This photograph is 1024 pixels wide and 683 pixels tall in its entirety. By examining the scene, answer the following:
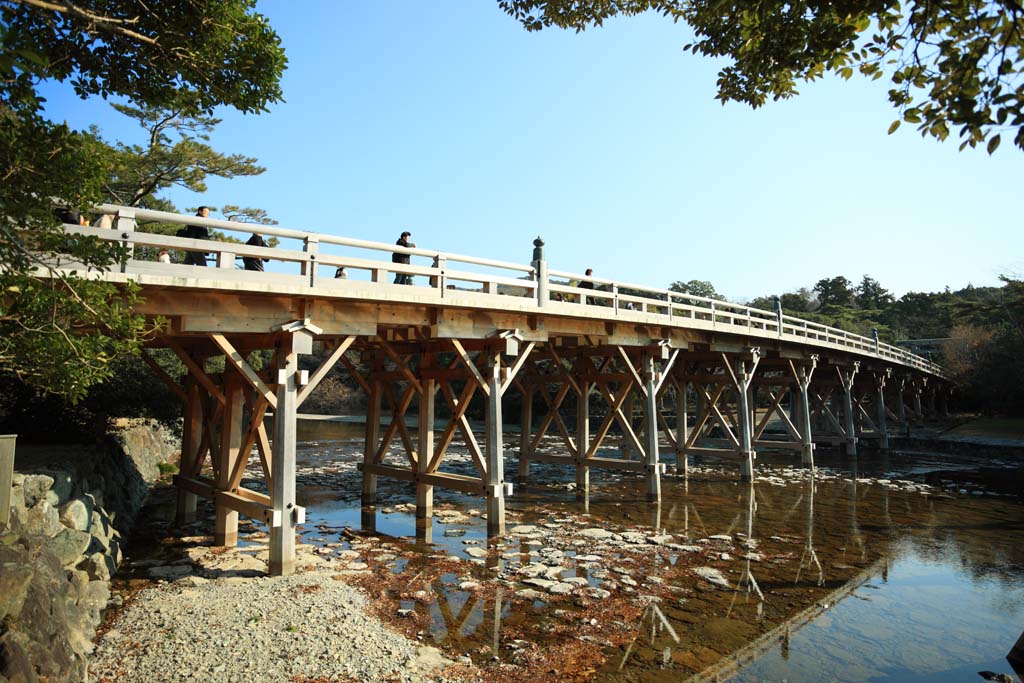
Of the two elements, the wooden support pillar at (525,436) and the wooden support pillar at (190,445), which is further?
the wooden support pillar at (525,436)

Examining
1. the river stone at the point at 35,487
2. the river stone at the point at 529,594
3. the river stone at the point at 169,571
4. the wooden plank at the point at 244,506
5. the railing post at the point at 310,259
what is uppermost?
the railing post at the point at 310,259

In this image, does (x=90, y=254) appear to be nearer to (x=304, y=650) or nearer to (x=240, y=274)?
(x=240, y=274)

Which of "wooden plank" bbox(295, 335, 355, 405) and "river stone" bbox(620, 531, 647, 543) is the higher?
"wooden plank" bbox(295, 335, 355, 405)

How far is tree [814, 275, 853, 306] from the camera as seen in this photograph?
7081cm

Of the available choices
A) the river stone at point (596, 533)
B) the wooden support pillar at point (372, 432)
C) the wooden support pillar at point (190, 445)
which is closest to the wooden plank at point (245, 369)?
the wooden support pillar at point (190, 445)

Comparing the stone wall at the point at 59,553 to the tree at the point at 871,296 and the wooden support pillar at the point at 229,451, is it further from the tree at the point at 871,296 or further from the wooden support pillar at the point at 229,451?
the tree at the point at 871,296

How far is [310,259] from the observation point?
8109mm

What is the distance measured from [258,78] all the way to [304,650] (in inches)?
214

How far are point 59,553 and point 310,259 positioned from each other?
14.3 ft

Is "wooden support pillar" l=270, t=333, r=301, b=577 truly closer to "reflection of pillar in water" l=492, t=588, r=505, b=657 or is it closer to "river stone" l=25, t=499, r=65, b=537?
"river stone" l=25, t=499, r=65, b=537

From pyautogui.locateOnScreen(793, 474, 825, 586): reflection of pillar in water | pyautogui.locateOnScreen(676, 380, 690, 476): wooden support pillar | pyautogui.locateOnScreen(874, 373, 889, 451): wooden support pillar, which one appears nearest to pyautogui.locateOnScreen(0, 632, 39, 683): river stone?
pyautogui.locateOnScreen(793, 474, 825, 586): reflection of pillar in water

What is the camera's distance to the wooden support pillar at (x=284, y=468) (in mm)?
7582

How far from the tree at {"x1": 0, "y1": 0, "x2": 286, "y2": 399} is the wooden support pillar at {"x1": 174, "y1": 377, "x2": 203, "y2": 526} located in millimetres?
5185

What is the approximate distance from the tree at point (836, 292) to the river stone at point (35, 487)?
251 feet
